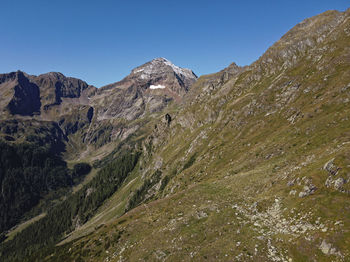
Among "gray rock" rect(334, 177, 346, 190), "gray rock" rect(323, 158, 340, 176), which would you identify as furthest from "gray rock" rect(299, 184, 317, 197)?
"gray rock" rect(323, 158, 340, 176)

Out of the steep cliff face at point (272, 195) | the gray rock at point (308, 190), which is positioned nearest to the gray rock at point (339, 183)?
the steep cliff face at point (272, 195)

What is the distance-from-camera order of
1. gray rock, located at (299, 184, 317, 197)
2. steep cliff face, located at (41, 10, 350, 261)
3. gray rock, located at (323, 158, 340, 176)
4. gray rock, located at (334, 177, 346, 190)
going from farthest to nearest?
gray rock, located at (299, 184, 317, 197)
gray rock, located at (323, 158, 340, 176)
gray rock, located at (334, 177, 346, 190)
steep cliff face, located at (41, 10, 350, 261)

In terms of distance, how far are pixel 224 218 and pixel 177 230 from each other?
8.89 meters

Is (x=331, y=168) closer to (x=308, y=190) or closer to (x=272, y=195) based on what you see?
(x=308, y=190)

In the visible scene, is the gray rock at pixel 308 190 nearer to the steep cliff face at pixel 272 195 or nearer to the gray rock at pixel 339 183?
the steep cliff face at pixel 272 195

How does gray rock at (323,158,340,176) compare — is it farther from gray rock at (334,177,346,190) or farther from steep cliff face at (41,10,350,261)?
gray rock at (334,177,346,190)

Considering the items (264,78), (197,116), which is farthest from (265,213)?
(197,116)

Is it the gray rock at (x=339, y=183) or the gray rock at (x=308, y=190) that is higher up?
the gray rock at (x=339, y=183)

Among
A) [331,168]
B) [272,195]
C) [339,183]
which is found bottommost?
[272,195]

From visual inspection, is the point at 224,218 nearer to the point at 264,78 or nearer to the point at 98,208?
the point at 264,78

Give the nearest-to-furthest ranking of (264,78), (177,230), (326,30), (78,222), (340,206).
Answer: (340,206)
(177,230)
(326,30)
(264,78)
(78,222)

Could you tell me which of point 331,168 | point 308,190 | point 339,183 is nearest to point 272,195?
point 308,190

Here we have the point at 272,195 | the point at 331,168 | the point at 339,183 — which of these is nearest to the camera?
the point at 339,183

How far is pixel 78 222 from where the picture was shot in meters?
196
